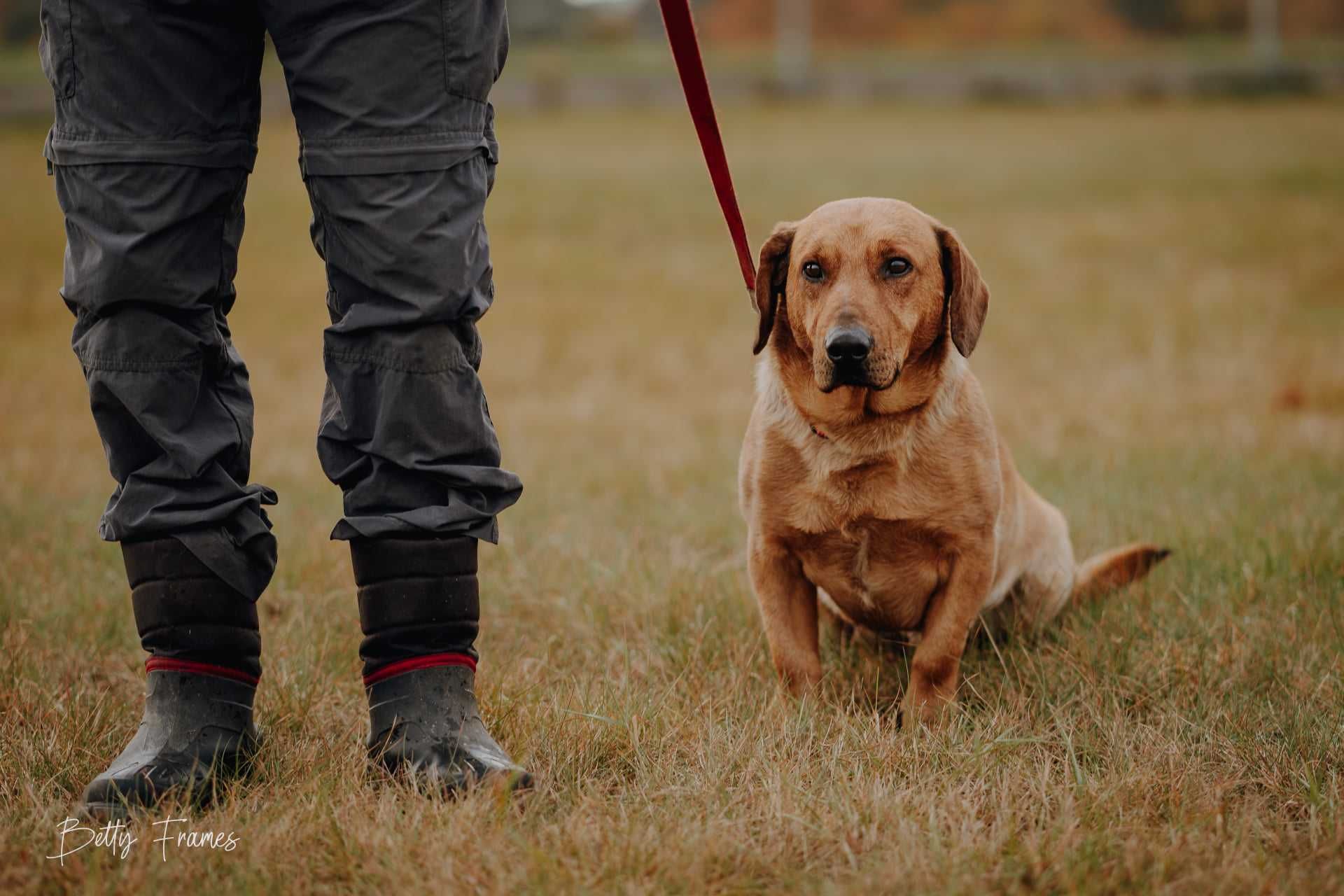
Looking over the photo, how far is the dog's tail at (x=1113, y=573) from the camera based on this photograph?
126 inches

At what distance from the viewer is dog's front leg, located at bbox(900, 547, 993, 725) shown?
8.57 feet

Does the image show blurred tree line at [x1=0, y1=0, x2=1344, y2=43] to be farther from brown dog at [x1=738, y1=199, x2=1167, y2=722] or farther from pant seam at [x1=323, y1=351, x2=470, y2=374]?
pant seam at [x1=323, y1=351, x2=470, y2=374]

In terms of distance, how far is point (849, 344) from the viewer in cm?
252

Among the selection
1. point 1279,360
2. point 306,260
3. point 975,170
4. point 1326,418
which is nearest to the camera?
point 1326,418

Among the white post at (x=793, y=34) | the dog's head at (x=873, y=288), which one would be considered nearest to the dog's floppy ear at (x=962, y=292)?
the dog's head at (x=873, y=288)

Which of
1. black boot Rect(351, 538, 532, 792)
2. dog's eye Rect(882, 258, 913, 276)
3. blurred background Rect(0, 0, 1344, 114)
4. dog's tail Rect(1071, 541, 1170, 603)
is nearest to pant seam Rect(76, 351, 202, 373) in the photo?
black boot Rect(351, 538, 532, 792)

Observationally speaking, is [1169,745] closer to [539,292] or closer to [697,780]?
[697,780]

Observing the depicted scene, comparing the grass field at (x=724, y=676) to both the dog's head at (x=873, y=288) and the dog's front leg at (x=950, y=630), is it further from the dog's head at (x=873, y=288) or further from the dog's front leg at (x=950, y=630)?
the dog's head at (x=873, y=288)

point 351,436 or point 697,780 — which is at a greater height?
point 351,436

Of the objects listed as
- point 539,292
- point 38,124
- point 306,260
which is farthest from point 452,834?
point 38,124

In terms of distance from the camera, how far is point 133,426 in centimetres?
208

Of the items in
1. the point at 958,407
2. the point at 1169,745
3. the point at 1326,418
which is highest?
the point at 958,407

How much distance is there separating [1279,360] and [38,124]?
846 inches
